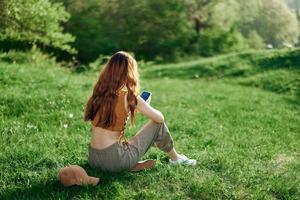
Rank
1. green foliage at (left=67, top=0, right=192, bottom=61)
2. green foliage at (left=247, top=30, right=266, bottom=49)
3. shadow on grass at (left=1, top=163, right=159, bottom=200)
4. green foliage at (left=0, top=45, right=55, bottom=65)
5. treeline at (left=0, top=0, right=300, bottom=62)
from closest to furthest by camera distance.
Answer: shadow on grass at (left=1, top=163, right=159, bottom=200)
green foliage at (left=0, top=45, right=55, bottom=65)
treeline at (left=0, top=0, right=300, bottom=62)
green foliage at (left=67, top=0, right=192, bottom=61)
green foliage at (left=247, top=30, right=266, bottom=49)

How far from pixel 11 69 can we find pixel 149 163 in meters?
8.51

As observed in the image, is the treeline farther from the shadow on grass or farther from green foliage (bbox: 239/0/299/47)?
the shadow on grass

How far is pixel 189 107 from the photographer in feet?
48.6

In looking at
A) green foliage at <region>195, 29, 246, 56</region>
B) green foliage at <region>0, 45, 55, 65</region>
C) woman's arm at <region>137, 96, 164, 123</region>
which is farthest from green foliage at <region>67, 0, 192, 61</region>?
woman's arm at <region>137, 96, 164, 123</region>

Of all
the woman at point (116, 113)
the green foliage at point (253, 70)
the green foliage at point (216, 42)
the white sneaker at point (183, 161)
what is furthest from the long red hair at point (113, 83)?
the green foliage at point (216, 42)

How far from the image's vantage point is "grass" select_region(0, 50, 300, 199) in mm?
7324

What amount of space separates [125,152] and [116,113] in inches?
22.7

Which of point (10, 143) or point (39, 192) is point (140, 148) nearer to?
point (39, 192)

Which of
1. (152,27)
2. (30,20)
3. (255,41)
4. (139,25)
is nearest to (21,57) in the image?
(30,20)

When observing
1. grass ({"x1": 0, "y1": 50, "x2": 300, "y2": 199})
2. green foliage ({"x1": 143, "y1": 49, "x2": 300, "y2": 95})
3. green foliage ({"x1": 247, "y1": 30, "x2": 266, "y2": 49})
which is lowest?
green foliage ({"x1": 247, "y1": 30, "x2": 266, "y2": 49})

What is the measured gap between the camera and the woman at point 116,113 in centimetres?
725

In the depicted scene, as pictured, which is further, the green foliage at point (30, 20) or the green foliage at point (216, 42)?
the green foliage at point (216, 42)

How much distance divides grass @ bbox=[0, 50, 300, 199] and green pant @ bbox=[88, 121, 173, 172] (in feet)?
0.50

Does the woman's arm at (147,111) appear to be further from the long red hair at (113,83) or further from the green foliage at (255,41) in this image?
the green foliage at (255,41)
